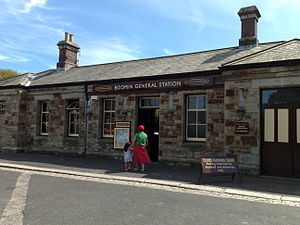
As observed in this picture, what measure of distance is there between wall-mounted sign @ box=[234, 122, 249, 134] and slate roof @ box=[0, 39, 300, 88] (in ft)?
6.75

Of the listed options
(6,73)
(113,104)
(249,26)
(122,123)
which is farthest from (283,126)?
(6,73)

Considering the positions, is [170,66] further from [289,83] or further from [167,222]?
[167,222]

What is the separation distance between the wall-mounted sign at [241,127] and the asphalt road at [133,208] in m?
3.38

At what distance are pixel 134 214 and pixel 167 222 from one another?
27.6 inches

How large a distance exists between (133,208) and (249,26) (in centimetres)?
1027

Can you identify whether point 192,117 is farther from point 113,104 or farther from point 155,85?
point 113,104

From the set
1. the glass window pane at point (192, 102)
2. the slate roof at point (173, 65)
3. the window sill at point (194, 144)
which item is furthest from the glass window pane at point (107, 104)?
the window sill at point (194, 144)

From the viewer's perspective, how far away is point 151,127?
1225cm

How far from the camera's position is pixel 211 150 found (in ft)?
33.2

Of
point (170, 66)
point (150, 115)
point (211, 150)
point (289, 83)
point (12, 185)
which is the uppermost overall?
point (170, 66)

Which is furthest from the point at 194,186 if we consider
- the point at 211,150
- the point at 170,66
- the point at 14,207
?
the point at 170,66

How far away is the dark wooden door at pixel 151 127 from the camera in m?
12.1

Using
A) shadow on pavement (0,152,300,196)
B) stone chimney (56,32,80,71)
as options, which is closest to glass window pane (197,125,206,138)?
shadow on pavement (0,152,300,196)

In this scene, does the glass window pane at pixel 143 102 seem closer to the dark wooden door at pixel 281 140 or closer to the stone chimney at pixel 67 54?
the dark wooden door at pixel 281 140
